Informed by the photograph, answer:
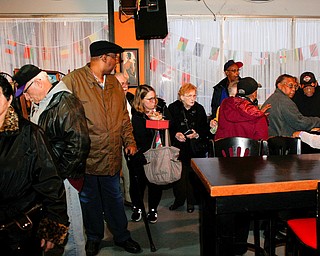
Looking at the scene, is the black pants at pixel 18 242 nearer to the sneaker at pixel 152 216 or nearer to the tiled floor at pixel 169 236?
the tiled floor at pixel 169 236

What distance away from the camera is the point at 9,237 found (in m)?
1.49

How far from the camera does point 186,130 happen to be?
4.02 metres

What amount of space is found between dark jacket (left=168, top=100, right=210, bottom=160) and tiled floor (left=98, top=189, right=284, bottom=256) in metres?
0.66

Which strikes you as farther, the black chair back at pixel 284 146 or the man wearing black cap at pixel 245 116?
the man wearing black cap at pixel 245 116

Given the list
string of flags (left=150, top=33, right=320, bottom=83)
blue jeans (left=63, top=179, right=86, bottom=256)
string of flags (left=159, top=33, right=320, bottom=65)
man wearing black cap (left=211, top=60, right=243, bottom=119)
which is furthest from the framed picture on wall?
blue jeans (left=63, top=179, right=86, bottom=256)

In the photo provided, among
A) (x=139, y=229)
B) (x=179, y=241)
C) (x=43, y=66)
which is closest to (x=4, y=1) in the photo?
(x=43, y=66)

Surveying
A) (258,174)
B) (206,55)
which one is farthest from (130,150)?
(206,55)

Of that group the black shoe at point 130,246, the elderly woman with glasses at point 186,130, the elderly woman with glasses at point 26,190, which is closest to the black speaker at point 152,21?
the elderly woman with glasses at point 186,130

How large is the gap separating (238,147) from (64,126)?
1.36 m

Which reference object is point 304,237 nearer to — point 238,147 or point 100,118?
point 238,147

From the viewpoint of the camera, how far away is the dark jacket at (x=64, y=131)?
82.7 inches

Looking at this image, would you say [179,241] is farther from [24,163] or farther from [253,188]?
[24,163]

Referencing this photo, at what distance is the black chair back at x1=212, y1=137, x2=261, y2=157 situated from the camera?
279cm

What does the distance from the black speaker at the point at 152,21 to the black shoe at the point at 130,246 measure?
9.56 ft
